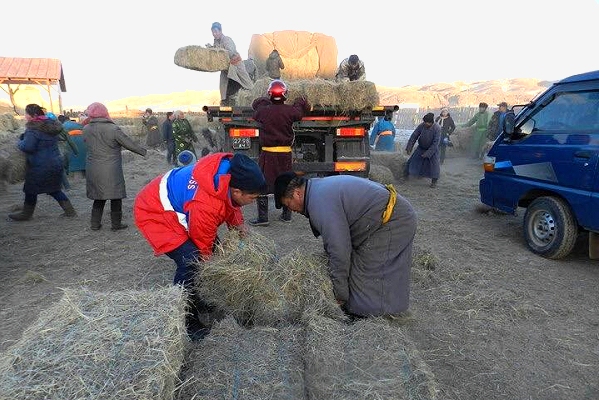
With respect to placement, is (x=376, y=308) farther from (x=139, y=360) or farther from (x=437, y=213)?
(x=437, y=213)

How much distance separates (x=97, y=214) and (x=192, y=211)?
12.5ft

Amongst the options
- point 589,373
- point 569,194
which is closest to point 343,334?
point 589,373

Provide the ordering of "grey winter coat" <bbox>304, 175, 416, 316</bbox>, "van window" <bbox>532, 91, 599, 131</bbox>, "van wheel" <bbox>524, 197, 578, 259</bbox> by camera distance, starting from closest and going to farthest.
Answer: "grey winter coat" <bbox>304, 175, 416, 316</bbox> < "van window" <bbox>532, 91, 599, 131</bbox> < "van wheel" <bbox>524, 197, 578, 259</bbox>

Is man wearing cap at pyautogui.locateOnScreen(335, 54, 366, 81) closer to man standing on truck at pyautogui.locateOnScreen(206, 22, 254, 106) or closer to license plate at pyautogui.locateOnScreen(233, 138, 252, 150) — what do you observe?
man standing on truck at pyautogui.locateOnScreen(206, 22, 254, 106)

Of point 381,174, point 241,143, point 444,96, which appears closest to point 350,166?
point 241,143

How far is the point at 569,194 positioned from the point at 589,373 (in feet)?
7.30

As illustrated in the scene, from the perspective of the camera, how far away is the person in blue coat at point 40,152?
5.57 metres

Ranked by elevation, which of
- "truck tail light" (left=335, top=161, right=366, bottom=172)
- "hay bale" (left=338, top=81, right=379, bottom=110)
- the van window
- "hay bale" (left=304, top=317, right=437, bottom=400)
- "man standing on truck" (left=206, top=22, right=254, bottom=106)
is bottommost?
"hay bale" (left=304, top=317, right=437, bottom=400)

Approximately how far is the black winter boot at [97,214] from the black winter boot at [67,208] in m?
1.00

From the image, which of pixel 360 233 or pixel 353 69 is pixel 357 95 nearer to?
pixel 353 69

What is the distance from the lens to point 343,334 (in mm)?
2092

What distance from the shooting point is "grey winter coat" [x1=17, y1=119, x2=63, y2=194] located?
5.57 m

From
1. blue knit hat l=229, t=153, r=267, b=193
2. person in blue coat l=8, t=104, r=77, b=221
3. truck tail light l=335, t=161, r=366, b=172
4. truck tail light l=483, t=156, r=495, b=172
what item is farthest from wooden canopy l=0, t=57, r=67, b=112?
blue knit hat l=229, t=153, r=267, b=193

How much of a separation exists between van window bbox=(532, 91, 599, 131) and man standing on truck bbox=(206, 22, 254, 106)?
5.41m
